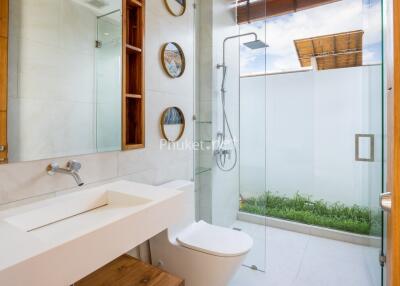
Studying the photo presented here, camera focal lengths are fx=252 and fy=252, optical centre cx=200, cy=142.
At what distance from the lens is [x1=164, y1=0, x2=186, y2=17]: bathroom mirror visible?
1.97 meters

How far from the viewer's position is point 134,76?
1.72 metres

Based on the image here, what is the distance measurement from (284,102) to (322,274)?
6.72ft

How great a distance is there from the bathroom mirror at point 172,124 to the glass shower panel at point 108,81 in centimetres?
42

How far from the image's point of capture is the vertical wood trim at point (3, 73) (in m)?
1.08

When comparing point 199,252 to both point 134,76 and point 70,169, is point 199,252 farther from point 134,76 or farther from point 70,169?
point 134,76

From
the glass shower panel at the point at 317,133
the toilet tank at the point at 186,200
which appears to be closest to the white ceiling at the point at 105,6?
the toilet tank at the point at 186,200

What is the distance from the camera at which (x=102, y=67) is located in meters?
1.52

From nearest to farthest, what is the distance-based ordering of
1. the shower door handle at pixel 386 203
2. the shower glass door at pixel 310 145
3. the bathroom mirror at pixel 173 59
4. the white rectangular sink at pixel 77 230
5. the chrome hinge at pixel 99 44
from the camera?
the shower door handle at pixel 386 203 < the white rectangular sink at pixel 77 230 < the chrome hinge at pixel 99 44 < the bathroom mirror at pixel 173 59 < the shower glass door at pixel 310 145

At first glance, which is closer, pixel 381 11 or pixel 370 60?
pixel 381 11

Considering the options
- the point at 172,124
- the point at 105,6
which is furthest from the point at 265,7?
the point at 105,6

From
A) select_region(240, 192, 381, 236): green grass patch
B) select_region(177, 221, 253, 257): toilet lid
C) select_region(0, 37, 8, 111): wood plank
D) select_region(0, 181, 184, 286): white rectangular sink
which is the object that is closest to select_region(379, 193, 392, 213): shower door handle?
select_region(0, 181, 184, 286): white rectangular sink

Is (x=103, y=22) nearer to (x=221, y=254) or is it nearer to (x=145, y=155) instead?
(x=145, y=155)

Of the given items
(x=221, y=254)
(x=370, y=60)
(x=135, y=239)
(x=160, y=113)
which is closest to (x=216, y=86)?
(x=160, y=113)

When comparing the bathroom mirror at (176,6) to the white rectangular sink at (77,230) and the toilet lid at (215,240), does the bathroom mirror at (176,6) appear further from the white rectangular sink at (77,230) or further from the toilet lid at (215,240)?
the toilet lid at (215,240)
